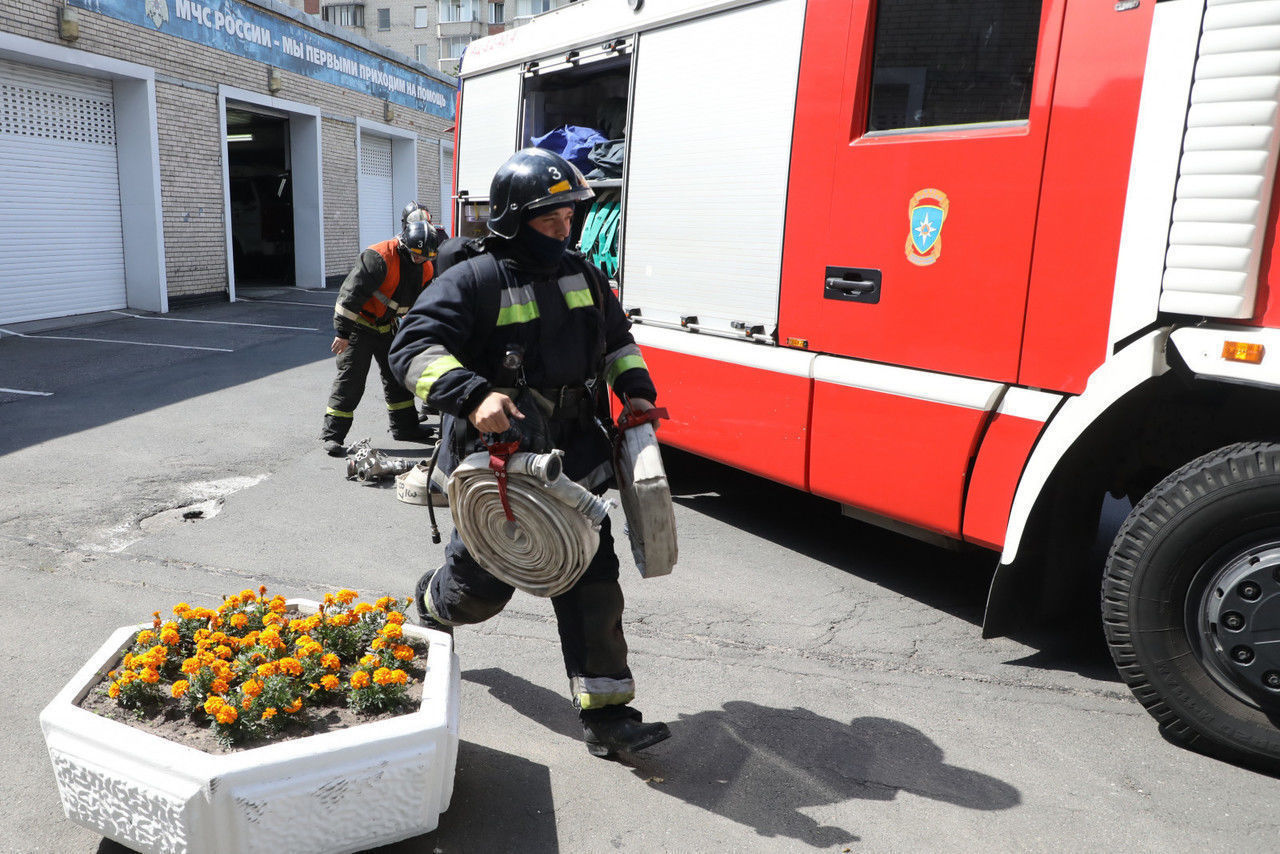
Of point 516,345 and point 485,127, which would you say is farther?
point 485,127

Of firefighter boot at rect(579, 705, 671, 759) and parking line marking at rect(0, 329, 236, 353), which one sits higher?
firefighter boot at rect(579, 705, 671, 759)

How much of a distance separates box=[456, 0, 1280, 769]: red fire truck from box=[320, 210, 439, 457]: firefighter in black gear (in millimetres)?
2350

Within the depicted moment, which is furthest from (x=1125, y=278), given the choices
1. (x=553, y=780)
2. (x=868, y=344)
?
(x=553, y=780)

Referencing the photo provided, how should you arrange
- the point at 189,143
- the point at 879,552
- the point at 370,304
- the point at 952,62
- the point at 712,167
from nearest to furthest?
the point at 952,62 → the point at 712,167 → the point at 879,552 → the point at 370,304 → the point at 189,143

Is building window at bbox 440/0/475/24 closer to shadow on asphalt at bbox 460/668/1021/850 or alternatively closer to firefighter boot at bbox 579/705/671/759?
shadow on asphalt at bbox 460/668/1021/850

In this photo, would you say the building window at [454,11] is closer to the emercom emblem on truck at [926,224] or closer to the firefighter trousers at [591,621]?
the emercom emblem on truck at [926,224]

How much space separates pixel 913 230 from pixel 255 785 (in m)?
2.97

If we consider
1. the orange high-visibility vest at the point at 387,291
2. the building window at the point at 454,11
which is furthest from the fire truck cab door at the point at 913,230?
the building window at the point at 454,11

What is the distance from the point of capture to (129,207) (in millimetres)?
14797

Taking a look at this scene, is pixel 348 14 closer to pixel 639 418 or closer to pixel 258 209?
pixel 258 209

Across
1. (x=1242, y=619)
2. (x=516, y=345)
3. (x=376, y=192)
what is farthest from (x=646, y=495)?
(x=376, y=192)

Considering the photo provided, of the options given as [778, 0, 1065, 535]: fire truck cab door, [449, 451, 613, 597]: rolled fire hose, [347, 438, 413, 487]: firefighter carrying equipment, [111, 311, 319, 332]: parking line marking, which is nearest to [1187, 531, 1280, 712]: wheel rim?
[778, 0, 1065, 535]: fire truck cab door

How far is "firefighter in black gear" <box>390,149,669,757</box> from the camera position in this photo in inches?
117

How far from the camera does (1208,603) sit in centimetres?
312
